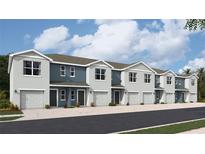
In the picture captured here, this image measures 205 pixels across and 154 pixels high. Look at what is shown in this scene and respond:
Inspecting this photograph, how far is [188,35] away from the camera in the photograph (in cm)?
1956

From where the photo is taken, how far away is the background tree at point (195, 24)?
59.9ft

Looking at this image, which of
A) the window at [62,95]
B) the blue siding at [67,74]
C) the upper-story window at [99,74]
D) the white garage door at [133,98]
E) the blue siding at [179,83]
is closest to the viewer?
the blue siding at [67,74]

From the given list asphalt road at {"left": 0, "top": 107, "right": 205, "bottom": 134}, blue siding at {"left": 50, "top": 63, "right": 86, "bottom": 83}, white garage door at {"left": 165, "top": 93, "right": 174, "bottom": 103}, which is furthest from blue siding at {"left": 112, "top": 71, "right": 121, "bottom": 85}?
asphalt road at {"left": 0, "top": 107, "right": 205, "bottom": 134}

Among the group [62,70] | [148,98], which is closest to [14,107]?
[62,70]

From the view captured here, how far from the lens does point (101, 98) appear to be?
33344 millimetres

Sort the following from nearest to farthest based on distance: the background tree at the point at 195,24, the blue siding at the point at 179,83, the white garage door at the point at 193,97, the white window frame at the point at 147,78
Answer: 1. the background tree at the point at 195,24
2. the white window frame at the point at 147,78
3. the blue siding at the point at 179,83
4. the white garage door at the point at 193,97

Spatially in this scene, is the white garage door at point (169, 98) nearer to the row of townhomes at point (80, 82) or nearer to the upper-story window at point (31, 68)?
the row of townhomes at point (80, 82)

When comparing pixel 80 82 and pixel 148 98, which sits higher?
pixel 80 82

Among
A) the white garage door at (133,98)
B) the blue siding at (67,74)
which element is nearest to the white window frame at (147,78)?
the white garage door at (133,98)

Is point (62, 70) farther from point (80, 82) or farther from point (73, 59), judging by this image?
point (80, 82)

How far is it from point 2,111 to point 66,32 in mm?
9694

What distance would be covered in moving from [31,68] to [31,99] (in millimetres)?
2716
